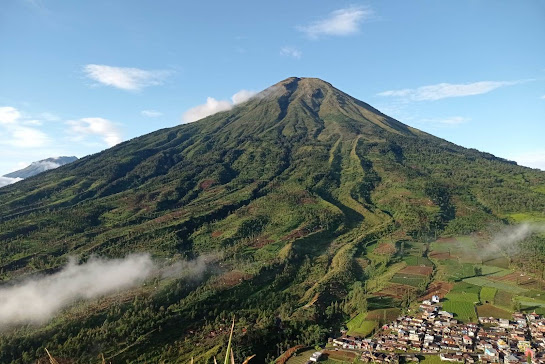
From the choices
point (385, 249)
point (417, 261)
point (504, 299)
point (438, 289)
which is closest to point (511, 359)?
point (504, 299)

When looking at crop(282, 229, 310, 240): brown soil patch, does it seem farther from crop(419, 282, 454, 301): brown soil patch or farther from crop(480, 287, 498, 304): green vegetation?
crop(480, 287, 498, 304): green vegetation

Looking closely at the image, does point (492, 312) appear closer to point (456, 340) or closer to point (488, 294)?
point (488, 294)

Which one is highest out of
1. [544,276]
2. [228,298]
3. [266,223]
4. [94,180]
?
[94,180]

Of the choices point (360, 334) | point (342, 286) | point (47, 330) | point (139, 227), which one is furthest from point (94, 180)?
point (360, 334)

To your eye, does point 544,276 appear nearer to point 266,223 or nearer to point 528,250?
point 528,250

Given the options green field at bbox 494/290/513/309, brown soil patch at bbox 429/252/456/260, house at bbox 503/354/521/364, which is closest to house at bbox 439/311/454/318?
green field at bbox 494/290/513/309

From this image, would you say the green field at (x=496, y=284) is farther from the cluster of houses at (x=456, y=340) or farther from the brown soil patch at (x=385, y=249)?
the brown soil patch at (x=385, y=249)
